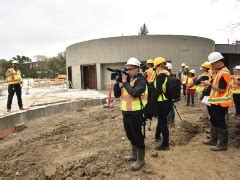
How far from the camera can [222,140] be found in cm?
539

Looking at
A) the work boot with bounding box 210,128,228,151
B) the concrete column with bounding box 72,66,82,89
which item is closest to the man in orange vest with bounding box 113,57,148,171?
the work boot with bounding box 210,128,228,151

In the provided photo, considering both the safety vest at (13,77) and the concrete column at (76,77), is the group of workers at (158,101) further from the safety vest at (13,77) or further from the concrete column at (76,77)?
the concrete column at (76,77)

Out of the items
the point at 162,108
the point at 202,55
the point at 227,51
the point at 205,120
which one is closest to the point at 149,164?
the point at 162,108

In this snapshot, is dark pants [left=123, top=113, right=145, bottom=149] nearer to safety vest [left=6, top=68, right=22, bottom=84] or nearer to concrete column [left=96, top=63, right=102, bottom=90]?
safety vest [left=6, top=68, right=22, bottom=84]

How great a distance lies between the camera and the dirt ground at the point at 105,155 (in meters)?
4.67

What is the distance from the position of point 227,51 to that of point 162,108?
83.5ft

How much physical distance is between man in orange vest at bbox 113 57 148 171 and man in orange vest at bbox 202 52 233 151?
1.48m

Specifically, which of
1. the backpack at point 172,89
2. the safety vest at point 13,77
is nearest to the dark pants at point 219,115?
the backpack at point 172,89

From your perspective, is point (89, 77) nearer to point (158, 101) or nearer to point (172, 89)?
point (158, 101)

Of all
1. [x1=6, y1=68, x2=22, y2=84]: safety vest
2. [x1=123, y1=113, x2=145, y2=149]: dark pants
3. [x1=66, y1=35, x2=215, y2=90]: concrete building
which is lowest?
[x1=123, y1=113, x2=145, y2=149]: dark pants

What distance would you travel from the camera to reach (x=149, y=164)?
16.1 feet

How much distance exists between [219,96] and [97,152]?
2.60 metres

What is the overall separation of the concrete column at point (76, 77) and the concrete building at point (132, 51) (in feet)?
0.59

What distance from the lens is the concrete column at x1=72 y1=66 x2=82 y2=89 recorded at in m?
25.9
